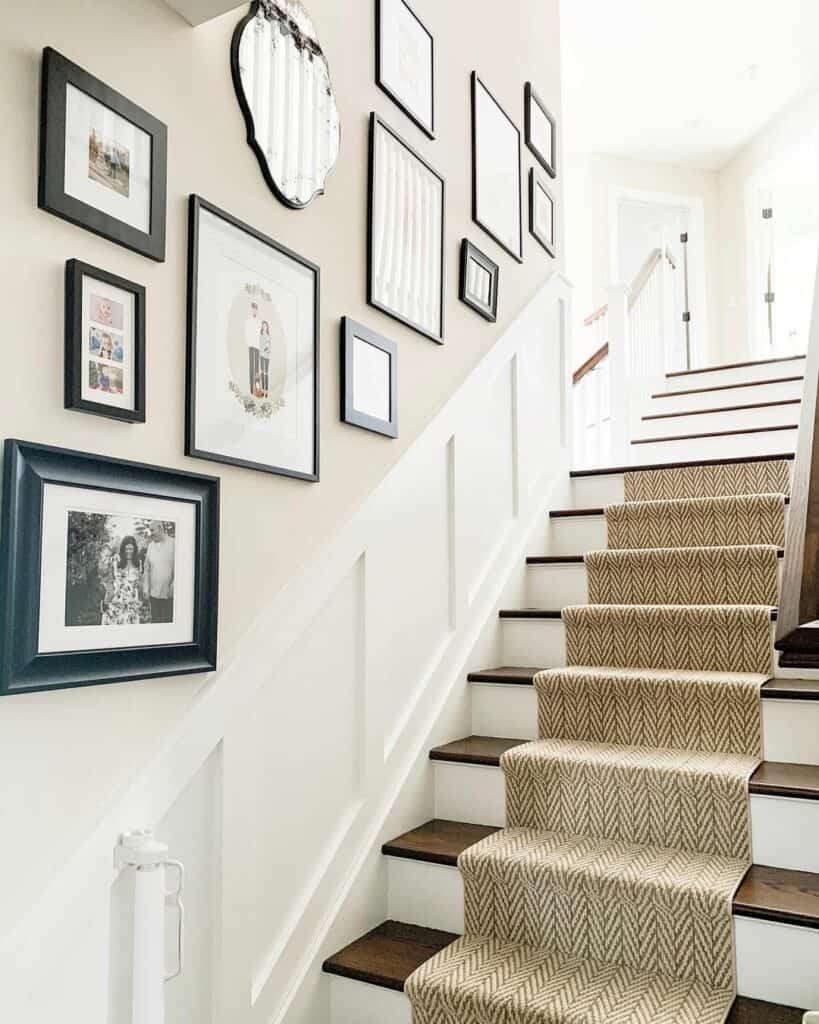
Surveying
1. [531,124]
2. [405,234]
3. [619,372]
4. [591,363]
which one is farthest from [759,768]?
[591,363]

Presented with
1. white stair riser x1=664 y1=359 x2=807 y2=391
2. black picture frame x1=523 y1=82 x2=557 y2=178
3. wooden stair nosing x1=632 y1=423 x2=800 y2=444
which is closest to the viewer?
black picture frame x1=523 y1=82 x2=557 y2=178

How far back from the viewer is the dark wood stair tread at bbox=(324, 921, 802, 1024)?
4.97 ft

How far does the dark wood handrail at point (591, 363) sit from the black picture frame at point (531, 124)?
1.38 meters

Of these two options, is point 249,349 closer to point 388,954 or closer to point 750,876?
point 388,954

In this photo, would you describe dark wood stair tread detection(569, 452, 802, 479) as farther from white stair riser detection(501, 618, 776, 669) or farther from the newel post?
the newel post

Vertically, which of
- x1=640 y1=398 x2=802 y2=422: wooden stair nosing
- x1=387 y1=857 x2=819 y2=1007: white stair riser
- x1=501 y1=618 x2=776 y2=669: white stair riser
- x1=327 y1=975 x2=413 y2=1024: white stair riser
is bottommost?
x1=327 y1=975 x2=413 y2=1024: white stair riser

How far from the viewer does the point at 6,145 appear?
1155 millimetres

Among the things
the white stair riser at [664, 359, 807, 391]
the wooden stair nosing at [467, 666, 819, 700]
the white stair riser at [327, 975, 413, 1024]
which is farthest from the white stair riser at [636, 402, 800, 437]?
the white stair riser at [327, 975, 413, 1024]

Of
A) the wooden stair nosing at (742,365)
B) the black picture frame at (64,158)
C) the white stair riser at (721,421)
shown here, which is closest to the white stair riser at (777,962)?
the black picture frame at (64,158)

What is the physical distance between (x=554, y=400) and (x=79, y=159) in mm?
2356

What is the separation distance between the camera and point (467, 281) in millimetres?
2592

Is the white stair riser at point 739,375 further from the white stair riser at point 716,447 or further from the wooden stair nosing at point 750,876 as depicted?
the wooden stair nosing at point 750,876

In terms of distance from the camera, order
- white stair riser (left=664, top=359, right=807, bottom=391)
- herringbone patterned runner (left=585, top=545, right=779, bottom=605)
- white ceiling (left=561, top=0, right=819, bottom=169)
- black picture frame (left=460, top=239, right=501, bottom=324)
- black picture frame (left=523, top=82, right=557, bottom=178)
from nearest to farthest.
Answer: herringbone patterned runner (left=585, top=545, right=779, bottom=605) < black picture frame (left=460, top=239, right=501, bottom=324) < black picture frame (left=523, top=82, right=557, bottom=178) < white stair riser (left=664, top=359, right=807, bottom=391) < white ceiling (left=561, top=0, right=819, bottom=169)

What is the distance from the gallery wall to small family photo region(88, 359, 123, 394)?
0.16 feet
